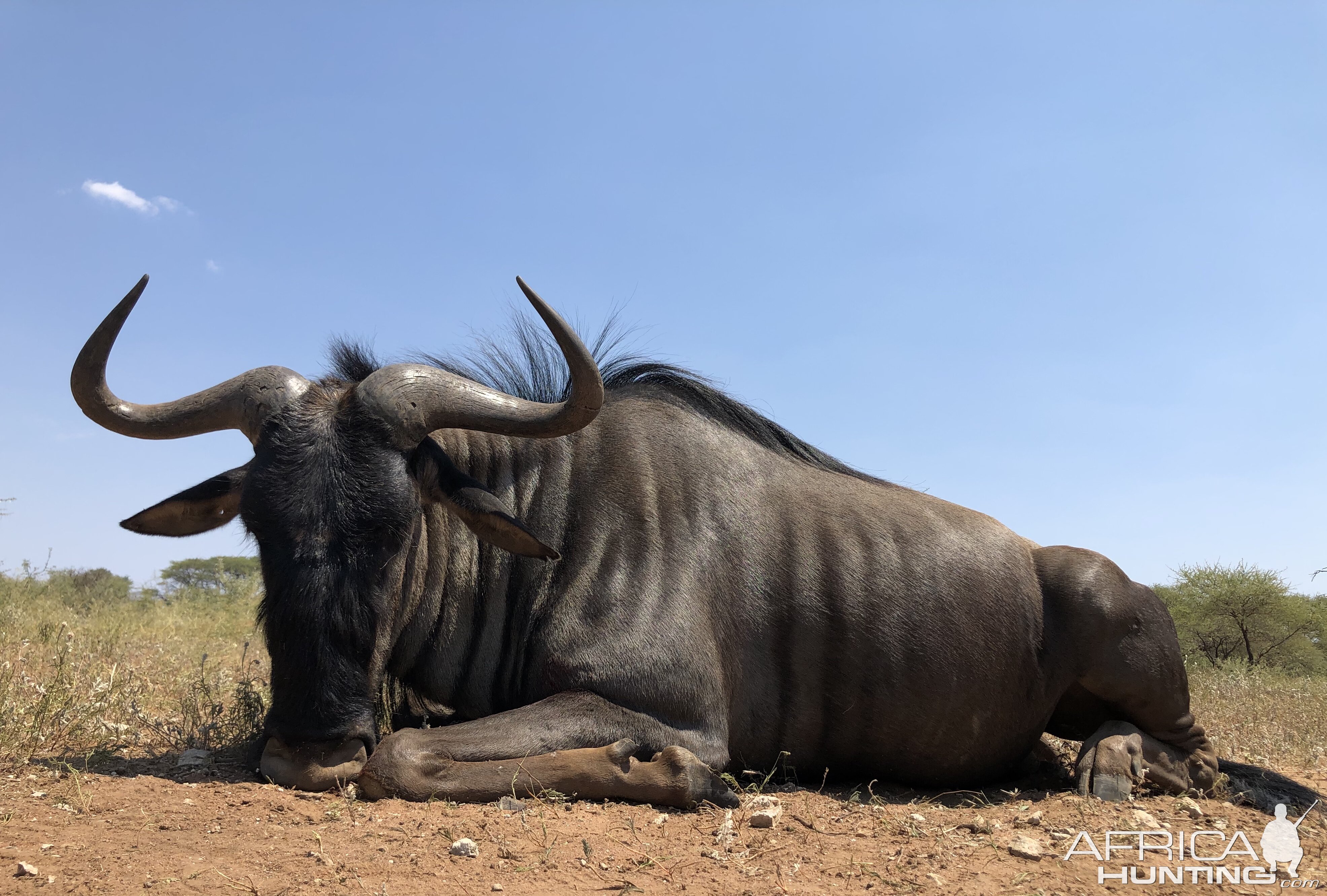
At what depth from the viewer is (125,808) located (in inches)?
148

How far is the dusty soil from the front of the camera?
10.2 feet

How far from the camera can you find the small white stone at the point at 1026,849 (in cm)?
379

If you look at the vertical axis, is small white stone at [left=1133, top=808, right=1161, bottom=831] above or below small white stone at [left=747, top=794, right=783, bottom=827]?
above

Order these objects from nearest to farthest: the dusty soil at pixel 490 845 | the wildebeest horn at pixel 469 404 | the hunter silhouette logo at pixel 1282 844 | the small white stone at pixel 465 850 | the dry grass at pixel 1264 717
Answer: the dusty soil at pixel 490 845
the small white stone at pixel 465 850
the hunter silhouette logo at pixel 1282 844
the wildebeest horn at pixel 469 404
the dry grass at pixel 1264 717

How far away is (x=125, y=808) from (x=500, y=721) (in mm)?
1539

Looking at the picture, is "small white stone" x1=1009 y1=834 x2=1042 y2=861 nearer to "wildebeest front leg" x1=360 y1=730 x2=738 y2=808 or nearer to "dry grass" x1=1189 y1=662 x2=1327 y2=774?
"wildebeest front leg" x1=360 y1=730 x2=738 y2=808

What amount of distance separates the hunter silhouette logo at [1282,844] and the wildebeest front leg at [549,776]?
2287 mm

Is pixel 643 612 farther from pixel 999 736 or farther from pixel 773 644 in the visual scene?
pixel 999 736

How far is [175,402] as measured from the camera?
5016 mm

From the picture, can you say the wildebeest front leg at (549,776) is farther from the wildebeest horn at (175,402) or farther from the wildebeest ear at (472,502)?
the wildebeest horn at (175,402)

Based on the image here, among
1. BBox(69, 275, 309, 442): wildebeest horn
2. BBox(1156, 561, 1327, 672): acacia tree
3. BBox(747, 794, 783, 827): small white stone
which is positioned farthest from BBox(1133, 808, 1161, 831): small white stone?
BBox(1156, 561, 1327, 672): acacia tree

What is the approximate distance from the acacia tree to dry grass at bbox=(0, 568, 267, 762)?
13.7m

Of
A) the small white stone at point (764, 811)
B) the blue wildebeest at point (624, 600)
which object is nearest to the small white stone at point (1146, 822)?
the blue wildebeest at point (624, 600)

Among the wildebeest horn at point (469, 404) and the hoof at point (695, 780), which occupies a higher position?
the wildebeest horn at point (469, 404)
